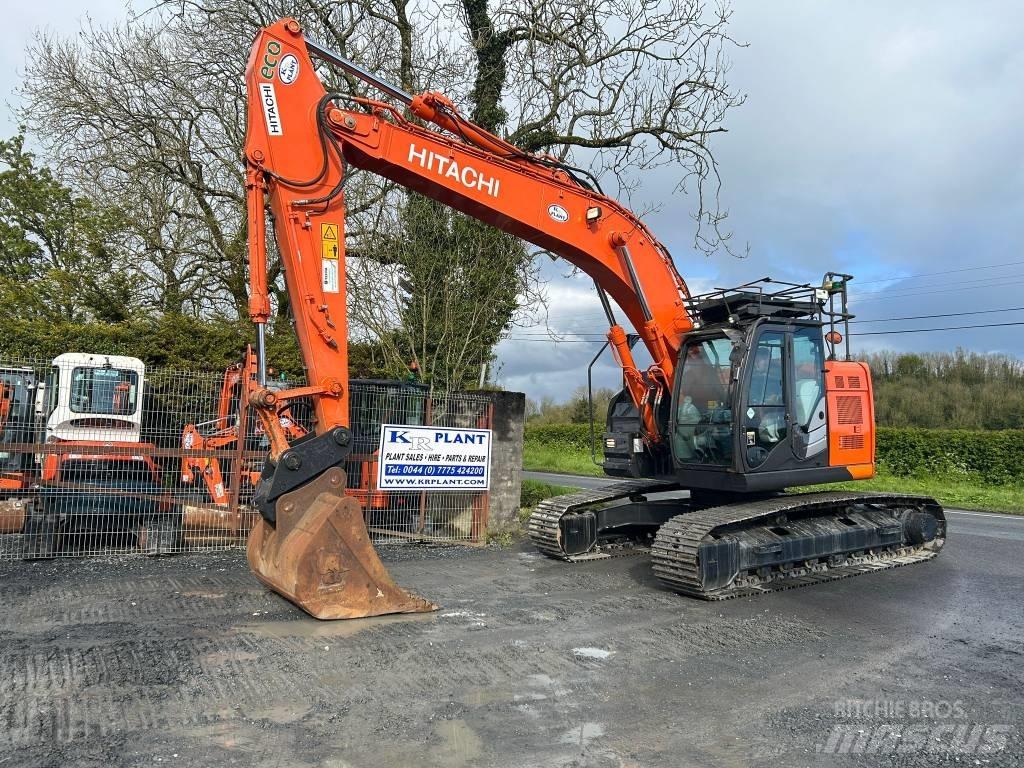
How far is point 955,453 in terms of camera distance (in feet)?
68.4

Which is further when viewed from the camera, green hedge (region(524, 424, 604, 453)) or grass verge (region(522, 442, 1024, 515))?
green hedge (region(524, 424, 604, 453))

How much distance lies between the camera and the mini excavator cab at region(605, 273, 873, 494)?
738 centimetres

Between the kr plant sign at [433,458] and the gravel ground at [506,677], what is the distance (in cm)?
186

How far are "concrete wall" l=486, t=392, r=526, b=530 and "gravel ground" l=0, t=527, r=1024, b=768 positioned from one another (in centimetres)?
289

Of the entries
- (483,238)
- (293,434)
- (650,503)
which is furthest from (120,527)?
(483,238)

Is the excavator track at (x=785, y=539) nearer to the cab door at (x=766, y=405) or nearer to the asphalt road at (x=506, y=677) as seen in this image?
the asphalt road at (x=506, y=677)

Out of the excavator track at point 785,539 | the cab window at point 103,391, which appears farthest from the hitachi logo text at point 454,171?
the cab window at point 103,391

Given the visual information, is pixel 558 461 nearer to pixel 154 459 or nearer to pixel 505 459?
pixel 505 459

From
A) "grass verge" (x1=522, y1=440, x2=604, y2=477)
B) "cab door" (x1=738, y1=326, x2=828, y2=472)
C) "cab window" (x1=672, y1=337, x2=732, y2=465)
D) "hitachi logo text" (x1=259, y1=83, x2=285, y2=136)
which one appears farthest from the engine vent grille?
"grass verge" (x1=522, y1=440, x2=604, y2=477)

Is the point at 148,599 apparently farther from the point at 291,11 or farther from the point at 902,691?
the point at 291,11

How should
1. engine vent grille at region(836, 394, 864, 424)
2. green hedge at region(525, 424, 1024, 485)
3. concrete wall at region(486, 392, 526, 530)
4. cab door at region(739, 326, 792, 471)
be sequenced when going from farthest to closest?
A: green hedge at region(525, 424, 1024, 485), concrete wall at region(486, 392, 526, 530), engine vent grille at region(836, 394, 864, 424), cab door at region(739, 326, 792, 471)

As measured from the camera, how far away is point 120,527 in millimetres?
8203

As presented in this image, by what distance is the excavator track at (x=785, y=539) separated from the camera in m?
6.92

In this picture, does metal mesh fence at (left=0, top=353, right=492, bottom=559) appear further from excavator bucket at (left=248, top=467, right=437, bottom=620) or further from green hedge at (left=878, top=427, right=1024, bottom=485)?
green hedge at (left=878, top=427, right=1024, bottom=485)
